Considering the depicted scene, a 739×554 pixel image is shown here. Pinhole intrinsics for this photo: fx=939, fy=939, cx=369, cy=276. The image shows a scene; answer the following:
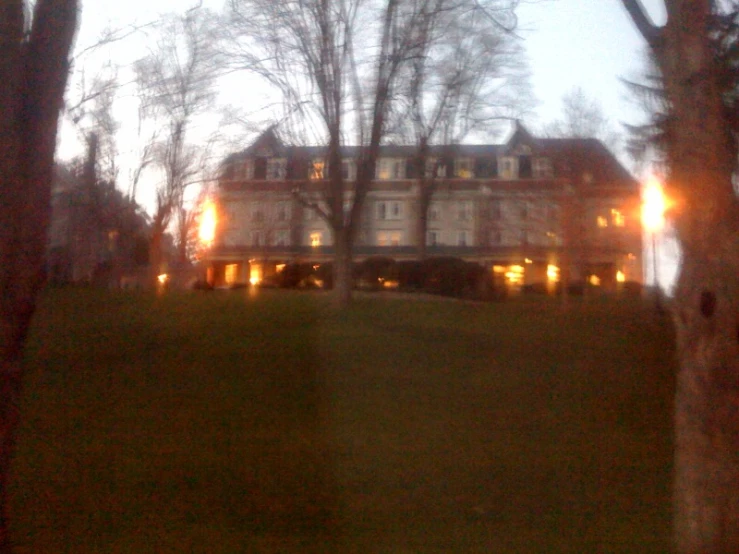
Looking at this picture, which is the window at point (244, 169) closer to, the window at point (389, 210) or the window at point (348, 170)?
the window at point (348, 170)

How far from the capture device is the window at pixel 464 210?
41750mm

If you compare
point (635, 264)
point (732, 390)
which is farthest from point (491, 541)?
point (635, 264)

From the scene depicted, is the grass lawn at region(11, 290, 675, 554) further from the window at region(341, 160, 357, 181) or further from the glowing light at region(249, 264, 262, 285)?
the glowing light at region(249, 264, 262, 285)

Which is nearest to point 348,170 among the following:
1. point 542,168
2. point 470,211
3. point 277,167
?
point 277,167

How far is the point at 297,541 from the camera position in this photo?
697cm

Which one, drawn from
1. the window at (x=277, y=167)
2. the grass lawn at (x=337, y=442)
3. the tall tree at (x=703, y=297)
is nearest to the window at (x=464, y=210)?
the window at (x=277, y=167)

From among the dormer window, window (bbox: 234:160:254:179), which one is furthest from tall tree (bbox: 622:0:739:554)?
the dormer window

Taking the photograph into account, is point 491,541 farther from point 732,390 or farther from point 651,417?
point 651,417

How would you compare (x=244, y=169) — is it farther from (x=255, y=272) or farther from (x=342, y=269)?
(x=255, y=272)

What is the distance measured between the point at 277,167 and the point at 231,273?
19.8 metres

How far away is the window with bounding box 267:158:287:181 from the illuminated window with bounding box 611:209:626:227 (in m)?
12.1

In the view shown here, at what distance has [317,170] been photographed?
76.4ft

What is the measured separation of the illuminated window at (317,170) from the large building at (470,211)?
0.09ft

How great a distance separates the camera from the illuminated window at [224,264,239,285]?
4266cm
